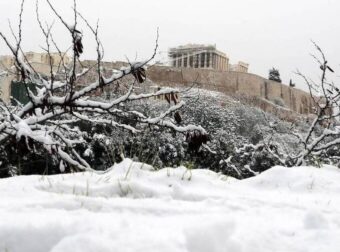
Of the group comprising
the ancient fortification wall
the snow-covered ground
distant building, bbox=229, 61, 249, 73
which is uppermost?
distant building, bbox=229, 61, 249, 73

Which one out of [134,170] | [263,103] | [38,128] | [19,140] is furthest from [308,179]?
[263,103]

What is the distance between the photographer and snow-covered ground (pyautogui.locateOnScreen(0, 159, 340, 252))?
2012 millimetres

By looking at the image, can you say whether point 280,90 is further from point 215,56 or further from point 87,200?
point 87,200

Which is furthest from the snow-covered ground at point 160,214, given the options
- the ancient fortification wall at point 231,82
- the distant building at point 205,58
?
the distant building at point 205,58

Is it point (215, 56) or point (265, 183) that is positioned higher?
point (215, 56)

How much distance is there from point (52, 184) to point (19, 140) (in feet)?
2.90

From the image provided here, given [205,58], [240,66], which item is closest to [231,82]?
[205,58]

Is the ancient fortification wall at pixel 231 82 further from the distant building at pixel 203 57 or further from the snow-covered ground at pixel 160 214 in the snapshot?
the snow-covered ground at pixel 160 214

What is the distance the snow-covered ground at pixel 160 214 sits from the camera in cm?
201

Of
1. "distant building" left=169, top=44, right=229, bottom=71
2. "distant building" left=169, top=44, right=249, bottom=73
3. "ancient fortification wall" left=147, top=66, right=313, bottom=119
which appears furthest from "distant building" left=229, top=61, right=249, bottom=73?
"ancient fortification wall" left=147, top=66, right=313, bottom=119

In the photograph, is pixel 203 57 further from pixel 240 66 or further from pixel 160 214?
pixel 160 214

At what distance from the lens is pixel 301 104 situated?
2581 inches

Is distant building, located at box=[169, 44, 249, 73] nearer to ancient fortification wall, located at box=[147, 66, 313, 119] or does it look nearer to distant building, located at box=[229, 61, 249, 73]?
distant building, located at box=[229, 61, 249, 73]

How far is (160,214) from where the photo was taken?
254 cm
